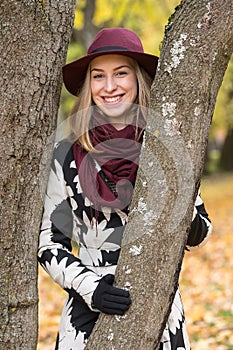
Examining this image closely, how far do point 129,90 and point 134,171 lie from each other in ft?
1.18

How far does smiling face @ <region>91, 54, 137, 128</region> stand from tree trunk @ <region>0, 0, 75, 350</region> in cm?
23

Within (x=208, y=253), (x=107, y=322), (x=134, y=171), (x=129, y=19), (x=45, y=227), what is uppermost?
(x=129, y=19)

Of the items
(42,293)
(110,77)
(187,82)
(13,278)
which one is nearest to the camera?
(187,82)

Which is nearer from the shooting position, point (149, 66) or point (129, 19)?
point (149, 66)

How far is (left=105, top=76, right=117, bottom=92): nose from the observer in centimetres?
250

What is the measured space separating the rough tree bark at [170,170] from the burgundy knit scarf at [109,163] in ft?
1.01

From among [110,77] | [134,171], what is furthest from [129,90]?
[134,171]

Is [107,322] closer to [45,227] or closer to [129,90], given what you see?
[45,227]

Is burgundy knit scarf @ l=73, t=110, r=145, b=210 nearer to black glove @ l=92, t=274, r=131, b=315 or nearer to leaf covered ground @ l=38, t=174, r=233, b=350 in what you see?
black glove @ l=92, t=274, r=131, b=315

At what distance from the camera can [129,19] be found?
12.2 metres

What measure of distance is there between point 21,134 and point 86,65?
459mm

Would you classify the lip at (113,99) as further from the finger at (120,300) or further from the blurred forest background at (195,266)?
the blurred forest background at (195,266)

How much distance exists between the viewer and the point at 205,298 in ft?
19.9

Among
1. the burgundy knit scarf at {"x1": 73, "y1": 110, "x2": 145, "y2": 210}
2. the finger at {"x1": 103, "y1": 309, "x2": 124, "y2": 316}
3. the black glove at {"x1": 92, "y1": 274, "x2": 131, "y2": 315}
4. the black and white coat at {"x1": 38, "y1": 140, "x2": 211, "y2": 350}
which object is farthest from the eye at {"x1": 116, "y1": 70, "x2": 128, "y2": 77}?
the finger at {"x1": 103, "y1": 309, "x2": 124, "y2": 316}
